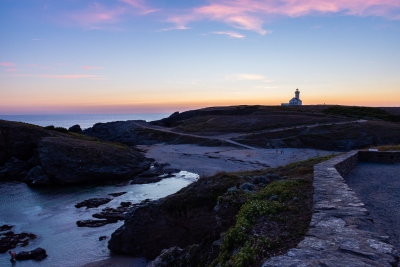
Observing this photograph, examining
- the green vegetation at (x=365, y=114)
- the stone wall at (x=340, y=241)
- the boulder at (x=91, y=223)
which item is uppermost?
the green vegetation at (x=365, y=114)

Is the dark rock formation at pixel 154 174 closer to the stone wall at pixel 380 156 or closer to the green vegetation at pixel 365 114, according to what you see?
the stone wall at pixel 380 156

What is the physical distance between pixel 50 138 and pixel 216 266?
47220 millimetres

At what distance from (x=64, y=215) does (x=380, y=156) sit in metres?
23.7

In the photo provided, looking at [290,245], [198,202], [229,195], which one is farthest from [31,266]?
[290,245]

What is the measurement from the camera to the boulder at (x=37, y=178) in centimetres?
3965

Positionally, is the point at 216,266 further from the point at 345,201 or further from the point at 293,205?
the point at 345,201

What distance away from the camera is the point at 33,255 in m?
19.1

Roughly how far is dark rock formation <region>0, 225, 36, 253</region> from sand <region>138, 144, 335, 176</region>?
21093 millimetres

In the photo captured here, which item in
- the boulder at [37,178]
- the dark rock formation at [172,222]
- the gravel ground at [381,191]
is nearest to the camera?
the gravel ground at [381,191]

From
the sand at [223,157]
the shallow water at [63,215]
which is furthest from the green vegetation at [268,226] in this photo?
the sand at [223,157]

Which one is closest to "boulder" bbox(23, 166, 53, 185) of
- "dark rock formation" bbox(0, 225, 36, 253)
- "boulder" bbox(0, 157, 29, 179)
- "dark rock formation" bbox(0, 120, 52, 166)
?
"boulder" bbox(0, 157, 29, 179)

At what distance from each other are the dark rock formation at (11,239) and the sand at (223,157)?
21093 mm

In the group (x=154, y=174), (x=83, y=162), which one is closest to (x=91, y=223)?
(x=154, y=174)

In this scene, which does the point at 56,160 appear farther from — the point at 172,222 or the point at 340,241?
the point at 340,241
